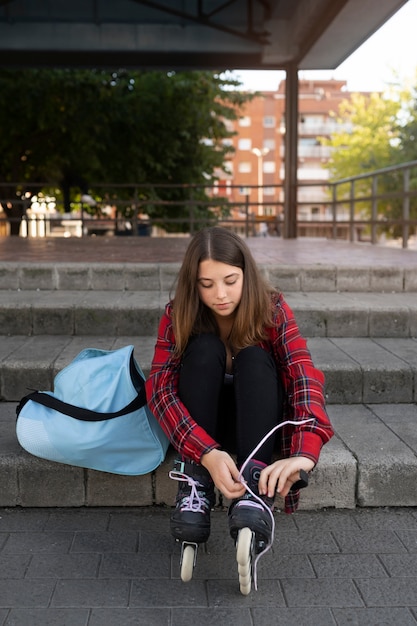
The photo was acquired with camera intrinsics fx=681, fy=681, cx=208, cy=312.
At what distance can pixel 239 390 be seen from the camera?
7.26 feet

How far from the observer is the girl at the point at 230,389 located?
2.07m

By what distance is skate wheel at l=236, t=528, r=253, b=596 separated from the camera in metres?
1.90

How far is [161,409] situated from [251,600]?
67 cm

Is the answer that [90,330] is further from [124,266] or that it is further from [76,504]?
[76,504]

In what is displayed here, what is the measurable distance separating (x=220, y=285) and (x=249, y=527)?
0.78 metres

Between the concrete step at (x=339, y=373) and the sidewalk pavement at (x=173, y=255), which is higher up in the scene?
the sidewalk pavement at (x=173, y=255)

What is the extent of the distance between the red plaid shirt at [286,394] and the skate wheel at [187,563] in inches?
11.2

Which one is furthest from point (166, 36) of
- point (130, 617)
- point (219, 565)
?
point (130, 617)

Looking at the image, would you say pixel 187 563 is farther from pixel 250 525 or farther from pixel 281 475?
pixel 281 475

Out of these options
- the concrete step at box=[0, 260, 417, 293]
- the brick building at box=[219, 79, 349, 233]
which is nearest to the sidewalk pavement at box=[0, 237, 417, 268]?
the concrete step at box=[0, 260, 417, 293]

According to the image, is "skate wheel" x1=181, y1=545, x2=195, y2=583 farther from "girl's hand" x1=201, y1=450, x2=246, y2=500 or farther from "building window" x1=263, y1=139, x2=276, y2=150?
"building window" x1=263, y1=139, x2=276, y2=150

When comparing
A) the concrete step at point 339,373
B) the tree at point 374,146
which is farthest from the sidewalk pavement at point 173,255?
the tree at point 374,146

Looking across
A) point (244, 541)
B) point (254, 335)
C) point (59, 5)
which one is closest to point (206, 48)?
point (59, 5)

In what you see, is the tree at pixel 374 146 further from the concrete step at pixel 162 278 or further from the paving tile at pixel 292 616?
the paving tile at pixel 292 616
